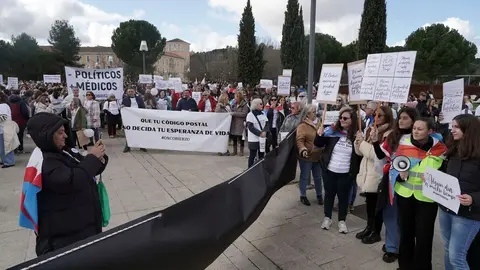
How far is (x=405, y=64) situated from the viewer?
4.14 m

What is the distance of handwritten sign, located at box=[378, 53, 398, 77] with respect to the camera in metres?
4.29

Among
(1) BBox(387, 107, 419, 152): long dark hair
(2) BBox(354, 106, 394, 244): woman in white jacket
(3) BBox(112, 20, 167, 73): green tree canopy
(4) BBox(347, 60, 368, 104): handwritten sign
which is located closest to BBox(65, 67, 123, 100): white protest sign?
(4) BBox(347, 60, 368, 104): handwritten sign

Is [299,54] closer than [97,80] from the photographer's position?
No

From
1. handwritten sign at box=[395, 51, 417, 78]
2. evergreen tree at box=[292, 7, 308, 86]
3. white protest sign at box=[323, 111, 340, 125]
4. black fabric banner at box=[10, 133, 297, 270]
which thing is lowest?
black fabric banner at box=[10, 133, 297, 270]

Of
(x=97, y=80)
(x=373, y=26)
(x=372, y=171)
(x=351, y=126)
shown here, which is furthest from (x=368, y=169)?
(x=373, y=26)

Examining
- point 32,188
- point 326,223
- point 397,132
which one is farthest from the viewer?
point 326,223

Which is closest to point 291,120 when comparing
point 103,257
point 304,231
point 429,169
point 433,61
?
point 304,231

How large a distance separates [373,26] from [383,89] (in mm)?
24935

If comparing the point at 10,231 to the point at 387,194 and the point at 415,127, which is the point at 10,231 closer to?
the point at 387,194

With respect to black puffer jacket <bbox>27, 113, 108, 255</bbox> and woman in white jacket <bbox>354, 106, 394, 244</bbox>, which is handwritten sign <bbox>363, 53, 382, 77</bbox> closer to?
woman in white jacket <bbox>354, 106, 394, 244</bbox>

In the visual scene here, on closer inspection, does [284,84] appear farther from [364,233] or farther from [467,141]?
[467,141]

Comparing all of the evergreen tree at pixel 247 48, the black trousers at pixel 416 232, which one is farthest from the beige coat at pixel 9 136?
the evergreen tree at pixel 247 48

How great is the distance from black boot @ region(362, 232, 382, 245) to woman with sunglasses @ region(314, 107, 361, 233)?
0.31 metres

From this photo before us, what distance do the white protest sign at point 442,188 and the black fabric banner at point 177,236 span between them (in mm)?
1670
